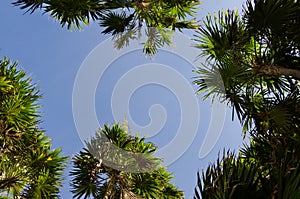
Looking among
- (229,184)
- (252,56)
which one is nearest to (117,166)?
(252,56)

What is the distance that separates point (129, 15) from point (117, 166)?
3.04 m

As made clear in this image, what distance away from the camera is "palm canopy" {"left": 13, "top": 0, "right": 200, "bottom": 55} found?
6684mm

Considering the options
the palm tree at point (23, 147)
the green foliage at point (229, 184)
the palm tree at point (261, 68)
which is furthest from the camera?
the palm tree at point (23, 147)

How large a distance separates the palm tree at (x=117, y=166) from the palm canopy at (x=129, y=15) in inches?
84.2

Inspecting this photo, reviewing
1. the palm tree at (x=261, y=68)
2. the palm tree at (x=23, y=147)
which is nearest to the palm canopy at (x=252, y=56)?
the palm tree at (x=261, y=68)

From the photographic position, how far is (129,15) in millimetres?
7473

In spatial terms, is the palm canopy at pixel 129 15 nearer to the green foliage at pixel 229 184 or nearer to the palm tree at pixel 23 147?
the palm tree at pixel 23 147

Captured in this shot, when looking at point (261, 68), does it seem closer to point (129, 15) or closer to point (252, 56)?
point (252, 56)

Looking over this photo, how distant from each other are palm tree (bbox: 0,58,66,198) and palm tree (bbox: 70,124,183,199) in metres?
0.41

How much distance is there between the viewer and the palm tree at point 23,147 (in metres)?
5.55

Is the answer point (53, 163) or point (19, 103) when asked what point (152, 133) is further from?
point (19, 103)

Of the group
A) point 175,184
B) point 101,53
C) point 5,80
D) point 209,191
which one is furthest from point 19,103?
point 209,191

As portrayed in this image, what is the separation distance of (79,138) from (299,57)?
11.7ft

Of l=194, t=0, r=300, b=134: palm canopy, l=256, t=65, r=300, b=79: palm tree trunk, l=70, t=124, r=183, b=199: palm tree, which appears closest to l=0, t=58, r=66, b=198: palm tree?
l=70, t=124, r=183, b=199: palm tree
